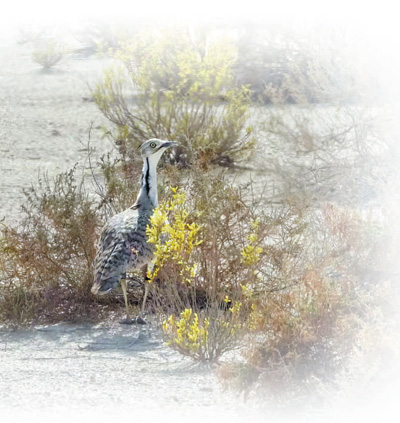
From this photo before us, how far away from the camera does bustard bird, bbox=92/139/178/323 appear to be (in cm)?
681

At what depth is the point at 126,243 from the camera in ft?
22.7

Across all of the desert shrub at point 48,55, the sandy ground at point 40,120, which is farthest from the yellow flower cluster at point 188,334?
the desert shrub at point 48,55

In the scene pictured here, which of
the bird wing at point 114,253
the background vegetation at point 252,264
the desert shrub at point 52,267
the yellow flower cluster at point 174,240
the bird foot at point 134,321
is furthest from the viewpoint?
the desert shrub at point 52,267

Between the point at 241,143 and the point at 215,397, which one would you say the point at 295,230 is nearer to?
the point at 215,397

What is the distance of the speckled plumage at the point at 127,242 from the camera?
6.81 meters

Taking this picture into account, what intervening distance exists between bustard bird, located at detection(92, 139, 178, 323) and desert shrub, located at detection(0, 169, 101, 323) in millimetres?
477

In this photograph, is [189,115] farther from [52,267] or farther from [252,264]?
[252,264]

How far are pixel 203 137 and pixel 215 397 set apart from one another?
25.8 feet

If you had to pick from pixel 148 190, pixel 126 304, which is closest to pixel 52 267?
pixel 126 304

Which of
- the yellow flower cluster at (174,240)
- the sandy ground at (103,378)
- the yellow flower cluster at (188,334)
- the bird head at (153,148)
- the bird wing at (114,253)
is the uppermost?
the bird head at (153,148)

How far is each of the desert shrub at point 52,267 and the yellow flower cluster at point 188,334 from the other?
143 cm

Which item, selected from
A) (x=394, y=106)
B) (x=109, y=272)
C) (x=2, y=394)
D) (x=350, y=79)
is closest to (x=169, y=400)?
(x=2, y=394)

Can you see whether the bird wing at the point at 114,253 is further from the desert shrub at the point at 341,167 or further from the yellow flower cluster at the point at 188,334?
the desert shrub at the point at 341,167

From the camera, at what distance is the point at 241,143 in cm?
1330
